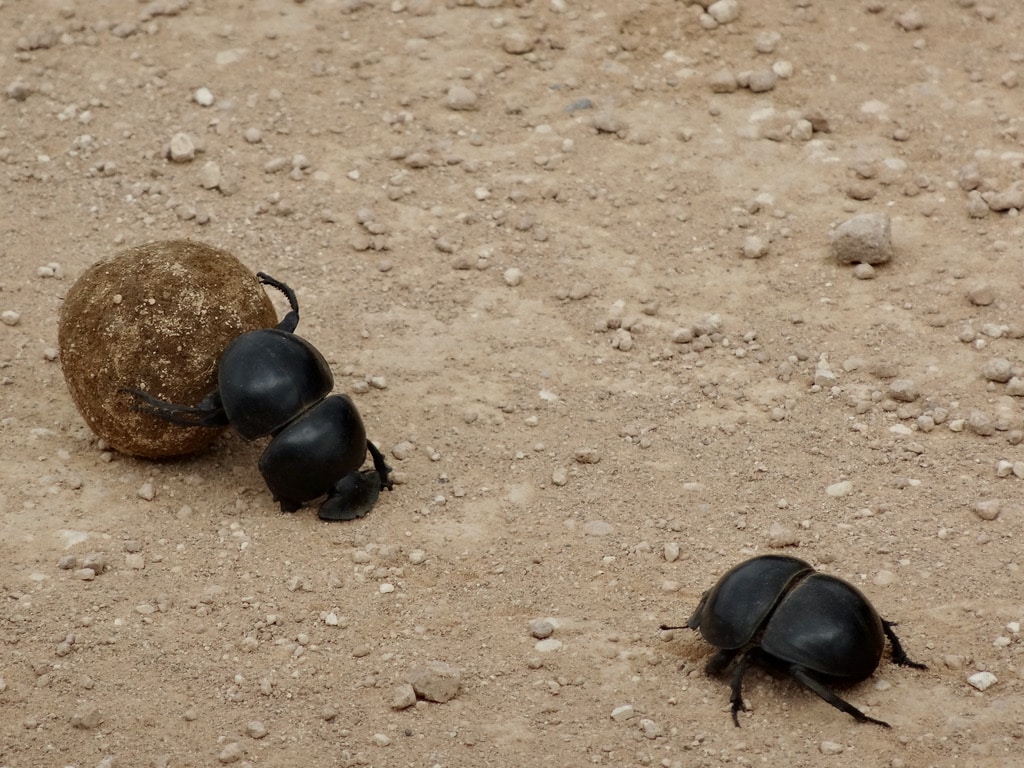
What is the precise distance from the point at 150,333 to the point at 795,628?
2.62m

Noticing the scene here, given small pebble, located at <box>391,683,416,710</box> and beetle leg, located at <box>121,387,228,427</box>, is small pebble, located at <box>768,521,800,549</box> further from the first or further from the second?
beetle leg, located at <box>121,387,228,427</box>

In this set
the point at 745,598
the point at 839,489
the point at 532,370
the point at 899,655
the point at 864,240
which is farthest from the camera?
the point at 864,240

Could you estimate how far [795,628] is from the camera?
3.90 metres

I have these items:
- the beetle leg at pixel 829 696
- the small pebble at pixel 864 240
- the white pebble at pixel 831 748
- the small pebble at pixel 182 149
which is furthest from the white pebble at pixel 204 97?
the white pebble at pixel 831 748

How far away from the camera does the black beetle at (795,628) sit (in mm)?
3863

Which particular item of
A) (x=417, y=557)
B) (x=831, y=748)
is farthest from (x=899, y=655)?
(x=417, y=557)

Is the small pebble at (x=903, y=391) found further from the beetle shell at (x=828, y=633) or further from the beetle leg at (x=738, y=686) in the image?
the beetle leg at (x=738, y=686)

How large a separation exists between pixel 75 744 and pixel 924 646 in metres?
2.70

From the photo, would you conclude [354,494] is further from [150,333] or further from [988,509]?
[988,509]

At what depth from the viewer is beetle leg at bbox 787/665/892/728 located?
3.83 m

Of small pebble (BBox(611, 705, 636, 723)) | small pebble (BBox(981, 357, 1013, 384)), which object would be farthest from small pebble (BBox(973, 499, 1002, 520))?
small pebble (BBox(611, 705, 636, 723))

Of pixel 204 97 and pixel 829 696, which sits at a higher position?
pixel 829 696

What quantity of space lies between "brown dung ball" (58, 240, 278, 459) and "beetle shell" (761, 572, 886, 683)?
93.6 inches

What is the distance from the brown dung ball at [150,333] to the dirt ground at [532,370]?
301mm
